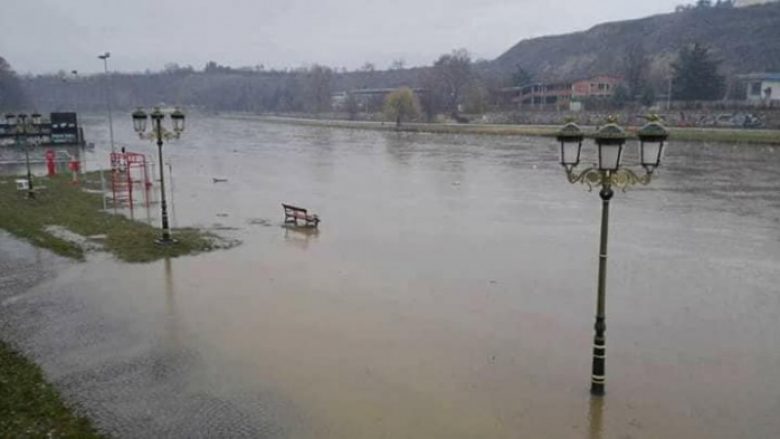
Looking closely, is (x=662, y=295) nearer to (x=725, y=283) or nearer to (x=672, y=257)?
(x=725, y=283)

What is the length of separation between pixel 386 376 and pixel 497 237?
12792mm

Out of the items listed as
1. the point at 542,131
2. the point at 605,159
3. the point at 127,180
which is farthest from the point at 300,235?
the point at 542,131

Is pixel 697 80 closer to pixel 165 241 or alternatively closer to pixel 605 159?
pixel 165 241

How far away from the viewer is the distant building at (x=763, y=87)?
101812 millimetres

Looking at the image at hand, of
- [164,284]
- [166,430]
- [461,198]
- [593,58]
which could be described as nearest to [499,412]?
[166,430]

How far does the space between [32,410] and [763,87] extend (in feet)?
383

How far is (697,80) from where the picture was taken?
95.2 meters

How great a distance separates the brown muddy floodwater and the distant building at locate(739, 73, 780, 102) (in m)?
88.5

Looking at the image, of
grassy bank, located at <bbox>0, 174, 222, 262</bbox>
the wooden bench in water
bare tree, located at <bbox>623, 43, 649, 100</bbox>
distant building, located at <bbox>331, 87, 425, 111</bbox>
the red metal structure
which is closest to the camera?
grassy bank, located at <bbox>0, 174, 222, 262</bbox>

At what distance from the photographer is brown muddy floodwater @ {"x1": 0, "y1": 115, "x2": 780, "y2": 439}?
10031mm

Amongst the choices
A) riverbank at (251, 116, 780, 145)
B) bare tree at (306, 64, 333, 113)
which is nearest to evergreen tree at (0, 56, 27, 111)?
riverbank at (251, 116, 780, 145)

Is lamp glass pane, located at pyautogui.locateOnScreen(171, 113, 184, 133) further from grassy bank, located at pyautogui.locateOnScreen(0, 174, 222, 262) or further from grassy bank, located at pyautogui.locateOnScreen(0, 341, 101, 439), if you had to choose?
grassy bank, located at pyautogui.locateOnScreen(0, 341, 101, 439)

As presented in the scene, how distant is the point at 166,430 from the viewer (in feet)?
30.9

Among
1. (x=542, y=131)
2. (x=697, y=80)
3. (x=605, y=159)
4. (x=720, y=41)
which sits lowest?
(x=542, y=131)
